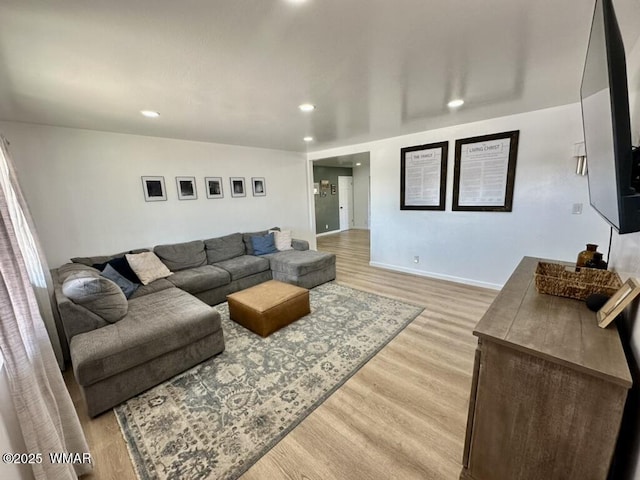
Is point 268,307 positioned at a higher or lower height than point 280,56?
lower

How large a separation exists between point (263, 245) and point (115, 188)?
7.02 feet

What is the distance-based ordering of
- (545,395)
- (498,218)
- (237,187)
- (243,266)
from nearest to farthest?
1. (545,395)
2. (498,218)
3. (243,266)
4. (237,187)

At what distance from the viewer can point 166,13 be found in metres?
1.16

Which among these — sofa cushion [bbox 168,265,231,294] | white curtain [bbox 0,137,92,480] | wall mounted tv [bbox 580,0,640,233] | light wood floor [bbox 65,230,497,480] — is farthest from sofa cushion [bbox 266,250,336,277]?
wall mounted tv [bbox 580,0,640,233]

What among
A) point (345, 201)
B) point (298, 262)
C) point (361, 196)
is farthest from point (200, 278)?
point (361, 196)

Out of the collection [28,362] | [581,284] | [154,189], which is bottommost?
[28,362]

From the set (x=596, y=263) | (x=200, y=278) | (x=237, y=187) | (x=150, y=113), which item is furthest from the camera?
(x=237, y=187)

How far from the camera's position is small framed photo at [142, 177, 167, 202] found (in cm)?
345

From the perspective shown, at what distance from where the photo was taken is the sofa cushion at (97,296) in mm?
1934

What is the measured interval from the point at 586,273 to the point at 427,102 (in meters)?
2.02

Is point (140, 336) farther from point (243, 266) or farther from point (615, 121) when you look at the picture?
point (615, 121)

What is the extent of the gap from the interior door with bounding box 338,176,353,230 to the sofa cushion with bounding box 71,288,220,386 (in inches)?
277

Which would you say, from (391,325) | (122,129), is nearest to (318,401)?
(391,325)

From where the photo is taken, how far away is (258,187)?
483 cm
